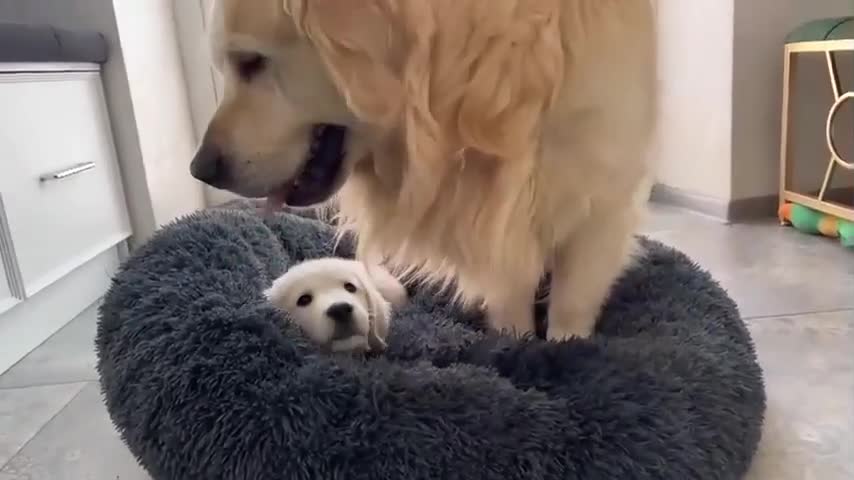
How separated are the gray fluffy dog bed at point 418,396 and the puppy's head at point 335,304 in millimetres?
38

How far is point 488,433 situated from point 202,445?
0.93 feet

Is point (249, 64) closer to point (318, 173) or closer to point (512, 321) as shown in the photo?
point (318, 173)

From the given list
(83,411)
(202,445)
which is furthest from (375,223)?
(83,411)

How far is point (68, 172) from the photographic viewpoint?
1.59m

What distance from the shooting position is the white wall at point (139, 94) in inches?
71.7

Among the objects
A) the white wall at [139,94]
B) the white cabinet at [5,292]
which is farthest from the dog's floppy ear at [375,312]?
the white wall at [139,94]

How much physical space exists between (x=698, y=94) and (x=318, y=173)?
1.63 metres

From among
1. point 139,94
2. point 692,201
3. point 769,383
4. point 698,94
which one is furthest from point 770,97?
point 139,94

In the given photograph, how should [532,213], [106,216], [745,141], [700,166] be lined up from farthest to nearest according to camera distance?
[700,166]
[745,141]
[106,216]
[532,213]

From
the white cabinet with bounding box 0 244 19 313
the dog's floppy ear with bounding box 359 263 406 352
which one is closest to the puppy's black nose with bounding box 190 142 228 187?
the dog's floppy ear with bounding box 359 263 406 352

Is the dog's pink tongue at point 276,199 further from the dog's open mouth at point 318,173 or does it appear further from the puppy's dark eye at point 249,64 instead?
the puppy's dark eye at point 249,64

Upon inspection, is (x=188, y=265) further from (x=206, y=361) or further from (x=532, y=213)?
(x=532, y=213)

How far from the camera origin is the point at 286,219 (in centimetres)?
146

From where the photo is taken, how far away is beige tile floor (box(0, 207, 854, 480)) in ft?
3.08
